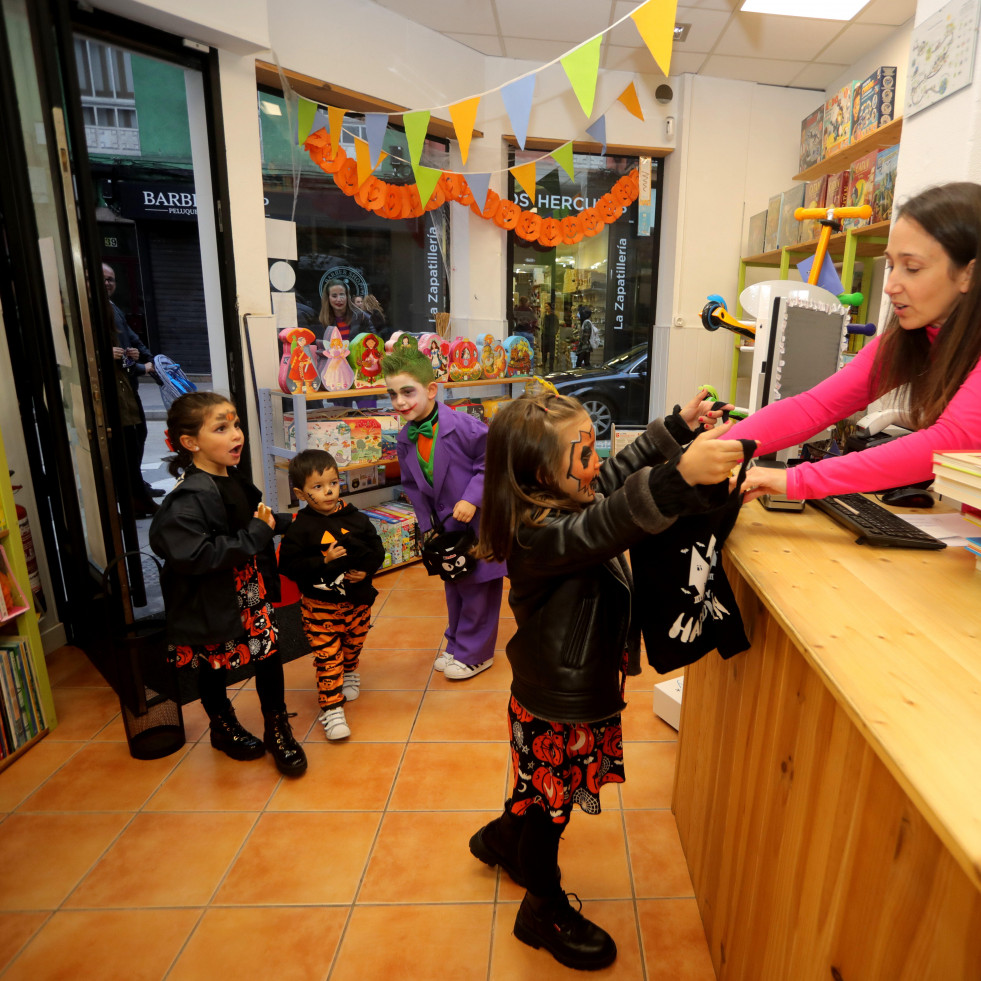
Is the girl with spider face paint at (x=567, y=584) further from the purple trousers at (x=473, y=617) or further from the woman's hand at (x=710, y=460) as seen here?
the purple trousers at (x=473, y=617)

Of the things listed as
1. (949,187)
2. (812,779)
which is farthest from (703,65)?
(812,779)

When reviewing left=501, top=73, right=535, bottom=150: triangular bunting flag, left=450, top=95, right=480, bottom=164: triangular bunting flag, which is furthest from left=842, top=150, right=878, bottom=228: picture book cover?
left=450, top=95, right=480, bottom=164: triangular bunting flag

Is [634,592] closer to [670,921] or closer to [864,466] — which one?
[864,466]

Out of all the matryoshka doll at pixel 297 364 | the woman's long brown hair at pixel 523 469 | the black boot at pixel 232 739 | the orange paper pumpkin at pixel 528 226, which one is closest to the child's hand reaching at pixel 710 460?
the woman's long brown hair at pixel 523 469

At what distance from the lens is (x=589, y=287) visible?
16.9ft

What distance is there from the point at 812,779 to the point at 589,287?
184 inches

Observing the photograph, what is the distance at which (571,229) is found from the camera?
184 inches

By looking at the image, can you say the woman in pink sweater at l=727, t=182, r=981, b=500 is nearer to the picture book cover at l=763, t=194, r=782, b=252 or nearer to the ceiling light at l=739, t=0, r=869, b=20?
the ceiling light at l=739, t=0, r=869, b=20

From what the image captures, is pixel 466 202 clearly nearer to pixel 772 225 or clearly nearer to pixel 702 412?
pixel 772 225

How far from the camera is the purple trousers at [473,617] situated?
255 centimetres

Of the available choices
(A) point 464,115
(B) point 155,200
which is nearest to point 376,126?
(A) point 464,115

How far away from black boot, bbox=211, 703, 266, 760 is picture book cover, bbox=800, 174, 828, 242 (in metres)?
3.69

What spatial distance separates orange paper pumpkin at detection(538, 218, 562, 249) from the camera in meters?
4.61

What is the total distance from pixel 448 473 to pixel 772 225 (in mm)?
3175
